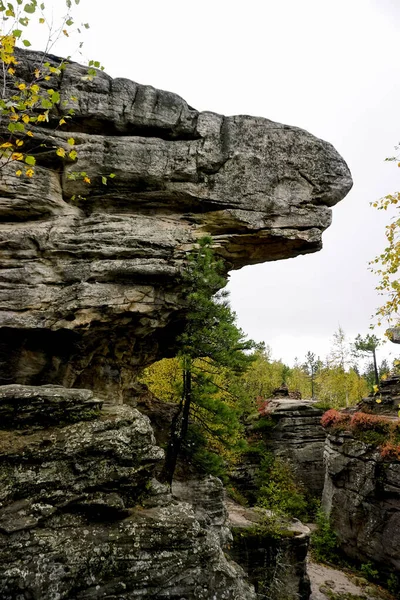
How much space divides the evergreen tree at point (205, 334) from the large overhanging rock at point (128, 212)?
2.84 ft

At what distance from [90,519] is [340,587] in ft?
66.9

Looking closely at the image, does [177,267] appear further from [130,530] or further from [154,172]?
[130,530]

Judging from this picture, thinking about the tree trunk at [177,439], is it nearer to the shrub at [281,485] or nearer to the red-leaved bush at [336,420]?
the shrub at [281,485]

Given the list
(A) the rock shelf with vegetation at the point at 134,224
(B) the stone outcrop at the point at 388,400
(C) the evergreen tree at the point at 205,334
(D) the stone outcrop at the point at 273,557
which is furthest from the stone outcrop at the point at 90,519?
(B) the stone outcrop at the point at 388,400

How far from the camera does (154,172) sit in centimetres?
1598

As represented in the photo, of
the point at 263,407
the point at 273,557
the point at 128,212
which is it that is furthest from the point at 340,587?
the point at 128,212

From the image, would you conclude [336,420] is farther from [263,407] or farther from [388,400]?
[263,407]

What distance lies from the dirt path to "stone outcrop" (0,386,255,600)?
14847 millimetres

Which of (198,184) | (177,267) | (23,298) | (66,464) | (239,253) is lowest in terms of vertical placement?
(66,464)

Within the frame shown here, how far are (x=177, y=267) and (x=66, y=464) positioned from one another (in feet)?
29.9

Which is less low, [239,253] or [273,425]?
[239,253]

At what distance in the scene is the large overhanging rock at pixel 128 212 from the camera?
48.2ft

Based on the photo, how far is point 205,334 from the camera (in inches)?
639

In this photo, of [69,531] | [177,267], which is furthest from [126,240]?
[69,531]
